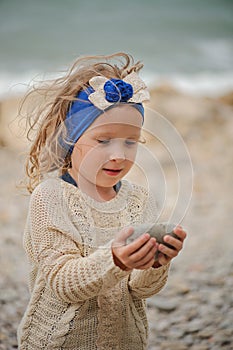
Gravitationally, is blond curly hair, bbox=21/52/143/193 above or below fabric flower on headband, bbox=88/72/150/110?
above

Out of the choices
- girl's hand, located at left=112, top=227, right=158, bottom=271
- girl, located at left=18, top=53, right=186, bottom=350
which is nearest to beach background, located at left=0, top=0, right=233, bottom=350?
girl, located at left=18, top=53, right=186, bottom=350

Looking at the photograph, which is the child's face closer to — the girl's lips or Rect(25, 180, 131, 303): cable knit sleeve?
the girl's lips

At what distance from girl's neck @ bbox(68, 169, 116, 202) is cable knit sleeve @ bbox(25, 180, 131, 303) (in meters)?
0.06

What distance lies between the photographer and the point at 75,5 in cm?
1156

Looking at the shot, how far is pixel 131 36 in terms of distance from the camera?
1076cm

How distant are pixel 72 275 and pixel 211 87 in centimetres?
817

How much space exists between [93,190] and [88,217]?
8 centimetres

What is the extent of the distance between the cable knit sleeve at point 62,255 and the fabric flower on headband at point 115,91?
0.86ft

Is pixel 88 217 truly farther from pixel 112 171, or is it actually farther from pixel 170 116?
pixel 170 116

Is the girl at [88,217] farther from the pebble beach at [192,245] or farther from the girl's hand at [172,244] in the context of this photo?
the pebble beach at [192,245]

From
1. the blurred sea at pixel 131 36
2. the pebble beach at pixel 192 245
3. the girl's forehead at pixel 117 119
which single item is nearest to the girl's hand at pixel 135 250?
the girl's forehead at pixel 117 119

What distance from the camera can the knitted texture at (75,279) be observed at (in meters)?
1.34

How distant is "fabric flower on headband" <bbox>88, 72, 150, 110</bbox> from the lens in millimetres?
1327

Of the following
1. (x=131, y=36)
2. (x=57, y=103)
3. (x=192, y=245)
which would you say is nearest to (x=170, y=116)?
(x=192, y=245)
